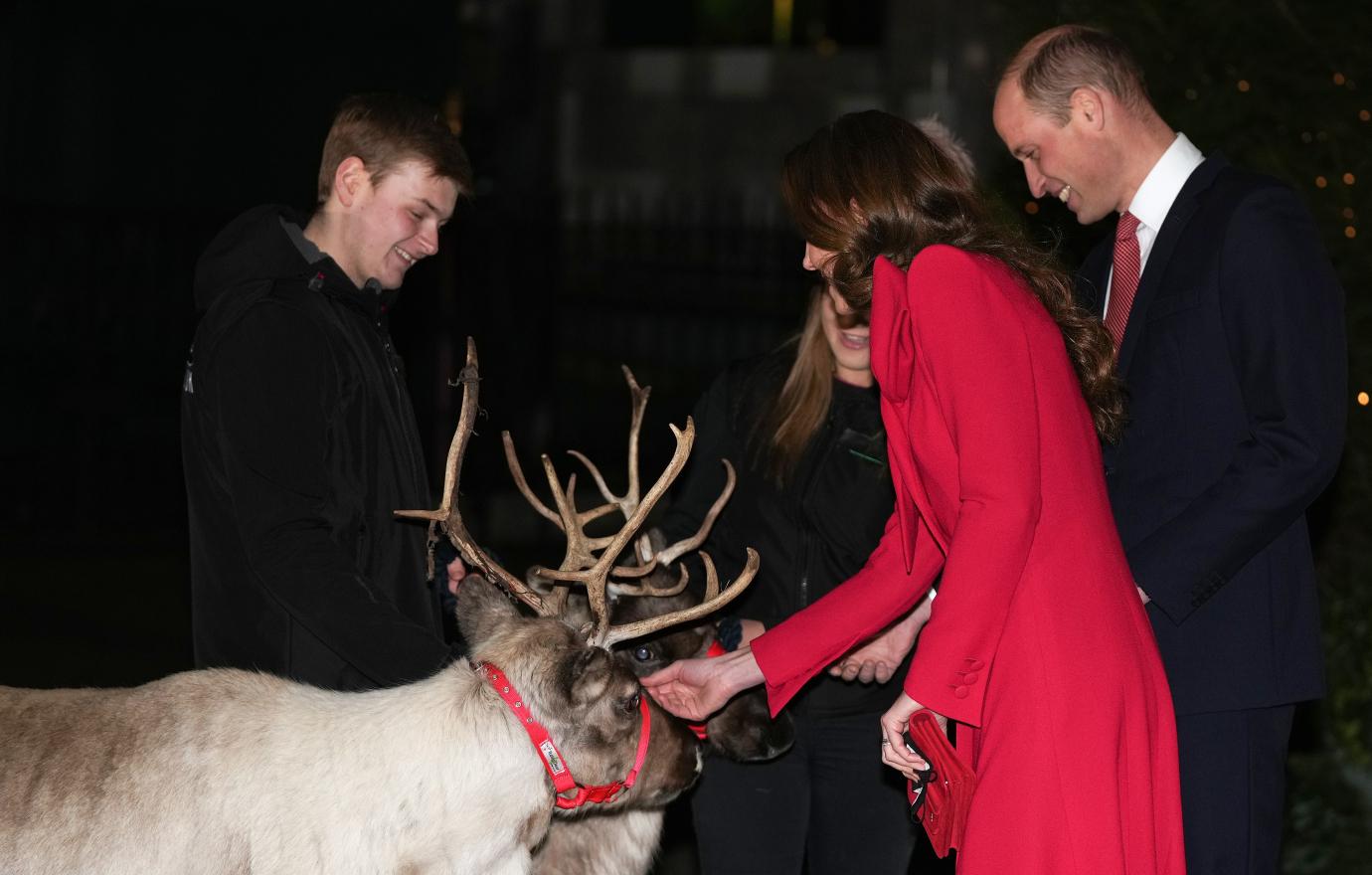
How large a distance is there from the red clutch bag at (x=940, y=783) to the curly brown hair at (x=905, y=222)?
0.64 metres

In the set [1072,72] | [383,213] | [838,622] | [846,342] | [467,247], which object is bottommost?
[838,622]

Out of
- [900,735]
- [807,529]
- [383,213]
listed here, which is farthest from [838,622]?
[383,213]

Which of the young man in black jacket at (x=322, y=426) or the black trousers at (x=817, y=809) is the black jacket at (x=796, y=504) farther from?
the young man in black jacket at (x=322, y=426)

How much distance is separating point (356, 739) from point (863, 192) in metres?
1.34

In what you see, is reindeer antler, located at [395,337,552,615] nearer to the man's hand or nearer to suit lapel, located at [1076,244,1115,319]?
the man's hand

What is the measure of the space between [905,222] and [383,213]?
1102mm

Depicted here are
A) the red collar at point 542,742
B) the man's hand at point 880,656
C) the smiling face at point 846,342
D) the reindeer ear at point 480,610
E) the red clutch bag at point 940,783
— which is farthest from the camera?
the smiling face at point 846,342

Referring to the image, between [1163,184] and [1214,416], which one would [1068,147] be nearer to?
[1163,184]

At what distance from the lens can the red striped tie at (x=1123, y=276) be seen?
2.96m

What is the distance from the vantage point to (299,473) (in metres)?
2.82

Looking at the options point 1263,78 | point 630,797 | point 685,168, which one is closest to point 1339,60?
point 1263,78

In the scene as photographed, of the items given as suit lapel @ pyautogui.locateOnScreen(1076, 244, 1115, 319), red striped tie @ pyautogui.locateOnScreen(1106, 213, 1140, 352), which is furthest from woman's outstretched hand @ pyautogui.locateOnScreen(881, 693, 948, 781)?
suit lapel @ pyautogui.locateOnScreen(1076, 244, 1115, 319)

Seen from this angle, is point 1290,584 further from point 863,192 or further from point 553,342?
point 553,342

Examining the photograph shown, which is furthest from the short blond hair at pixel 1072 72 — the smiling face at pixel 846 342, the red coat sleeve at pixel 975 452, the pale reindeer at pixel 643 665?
the pale reindeer at pixel 643 665
